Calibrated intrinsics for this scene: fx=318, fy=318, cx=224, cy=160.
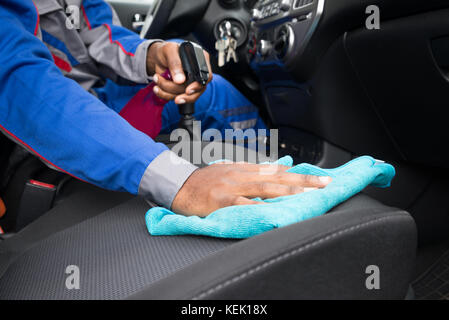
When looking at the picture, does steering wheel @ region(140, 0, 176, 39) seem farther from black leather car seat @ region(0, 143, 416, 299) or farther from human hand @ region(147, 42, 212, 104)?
black leather car seat @ region(0, 143, 416, 299)

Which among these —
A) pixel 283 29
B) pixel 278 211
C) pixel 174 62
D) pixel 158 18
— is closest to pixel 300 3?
pixel 283 29

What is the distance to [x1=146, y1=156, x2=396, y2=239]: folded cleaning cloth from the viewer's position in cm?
33

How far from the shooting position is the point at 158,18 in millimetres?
1240

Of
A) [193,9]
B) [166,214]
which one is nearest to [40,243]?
[166,214]

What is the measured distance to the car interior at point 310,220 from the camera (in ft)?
0.87

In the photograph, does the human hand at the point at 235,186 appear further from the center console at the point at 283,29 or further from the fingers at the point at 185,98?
the center console at the point at 283,29

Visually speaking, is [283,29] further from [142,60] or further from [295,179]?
[295,179]

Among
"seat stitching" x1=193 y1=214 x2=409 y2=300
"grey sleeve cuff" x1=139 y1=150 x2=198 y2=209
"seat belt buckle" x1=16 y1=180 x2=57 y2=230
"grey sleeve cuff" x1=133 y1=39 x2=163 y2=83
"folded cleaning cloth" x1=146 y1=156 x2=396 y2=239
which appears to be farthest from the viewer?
"grey sleeve cuff" x1=133 y1=39 x2=163 y2=83

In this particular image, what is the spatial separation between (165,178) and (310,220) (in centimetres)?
24

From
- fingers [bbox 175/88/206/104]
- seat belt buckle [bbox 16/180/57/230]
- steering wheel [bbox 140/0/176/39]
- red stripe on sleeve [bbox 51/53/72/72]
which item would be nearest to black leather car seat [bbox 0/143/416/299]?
seat belt buckle [bbox 16/180/57/230]

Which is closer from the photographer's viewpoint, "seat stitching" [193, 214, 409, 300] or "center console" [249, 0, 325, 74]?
"seat stitching" [193, 214, 409, 300]

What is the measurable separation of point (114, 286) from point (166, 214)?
0.13 m

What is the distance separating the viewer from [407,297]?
39cm

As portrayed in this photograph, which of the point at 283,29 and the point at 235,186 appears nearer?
the point at 235,186
